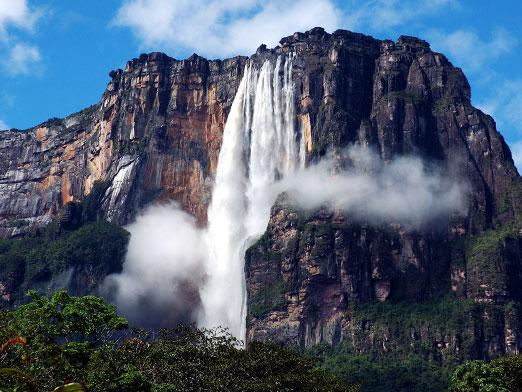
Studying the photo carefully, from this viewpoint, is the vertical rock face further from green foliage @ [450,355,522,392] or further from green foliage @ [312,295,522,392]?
green foliage @ [450,355,522,392]

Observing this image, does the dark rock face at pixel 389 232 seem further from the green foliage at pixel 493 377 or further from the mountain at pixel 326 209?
the green foliage at pixel 493 377

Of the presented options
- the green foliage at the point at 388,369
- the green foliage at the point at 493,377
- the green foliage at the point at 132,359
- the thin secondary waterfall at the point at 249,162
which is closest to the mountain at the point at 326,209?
the green foliage at the point at 388,369

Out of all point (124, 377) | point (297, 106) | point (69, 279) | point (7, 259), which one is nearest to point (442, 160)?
point (297, 106)

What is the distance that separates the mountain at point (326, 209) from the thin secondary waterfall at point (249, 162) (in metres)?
2.39

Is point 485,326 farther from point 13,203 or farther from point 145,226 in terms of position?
point 13,203

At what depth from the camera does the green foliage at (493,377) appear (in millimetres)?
63156

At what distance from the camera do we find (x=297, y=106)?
16475 cm

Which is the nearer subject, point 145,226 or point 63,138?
point 145,226

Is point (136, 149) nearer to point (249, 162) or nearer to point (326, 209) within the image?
point (249, 162)

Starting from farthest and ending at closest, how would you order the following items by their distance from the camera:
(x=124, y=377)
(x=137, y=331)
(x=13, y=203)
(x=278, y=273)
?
(x=13, y=203)
(x=278, y=273)
(x=137, y=331)
(x=124, y=377)

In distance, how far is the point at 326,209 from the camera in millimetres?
148750

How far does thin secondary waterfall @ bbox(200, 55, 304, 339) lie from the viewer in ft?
528

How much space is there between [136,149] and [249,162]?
66.6ft

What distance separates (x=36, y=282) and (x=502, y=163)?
7867 centimetres
